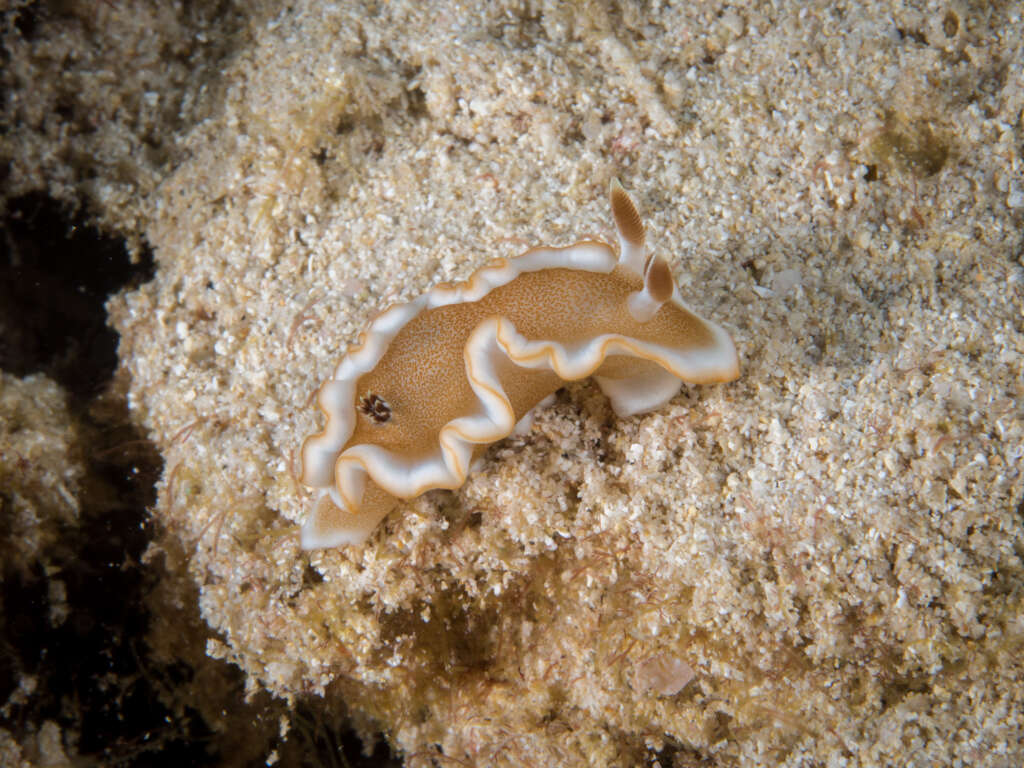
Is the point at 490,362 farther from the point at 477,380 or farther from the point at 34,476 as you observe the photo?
the point at 34,476

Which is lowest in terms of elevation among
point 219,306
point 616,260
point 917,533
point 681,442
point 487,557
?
point 487,557

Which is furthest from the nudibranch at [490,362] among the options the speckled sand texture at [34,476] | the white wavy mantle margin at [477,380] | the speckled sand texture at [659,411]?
the speckled sand texture at [34,476]

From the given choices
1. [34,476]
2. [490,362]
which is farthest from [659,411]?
[34,476]

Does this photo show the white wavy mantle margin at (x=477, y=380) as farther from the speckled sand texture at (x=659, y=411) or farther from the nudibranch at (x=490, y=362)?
the speckled sand texture at (x=659, y=411)

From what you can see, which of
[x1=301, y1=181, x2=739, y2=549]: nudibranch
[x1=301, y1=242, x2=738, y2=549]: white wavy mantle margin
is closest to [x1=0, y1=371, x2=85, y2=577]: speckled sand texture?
[x1=301, y1=242, x2=738, y2=549]: white wavy mantle margin

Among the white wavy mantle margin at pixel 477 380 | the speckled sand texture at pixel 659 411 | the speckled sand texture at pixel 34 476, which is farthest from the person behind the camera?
the speckled sand texture at pixel 34 476

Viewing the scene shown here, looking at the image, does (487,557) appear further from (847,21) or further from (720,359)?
(847,21)

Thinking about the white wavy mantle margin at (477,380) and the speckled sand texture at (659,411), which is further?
the speckled sand texture at (659,411)

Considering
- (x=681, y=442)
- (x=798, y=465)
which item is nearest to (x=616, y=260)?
(x=681, y=442)
